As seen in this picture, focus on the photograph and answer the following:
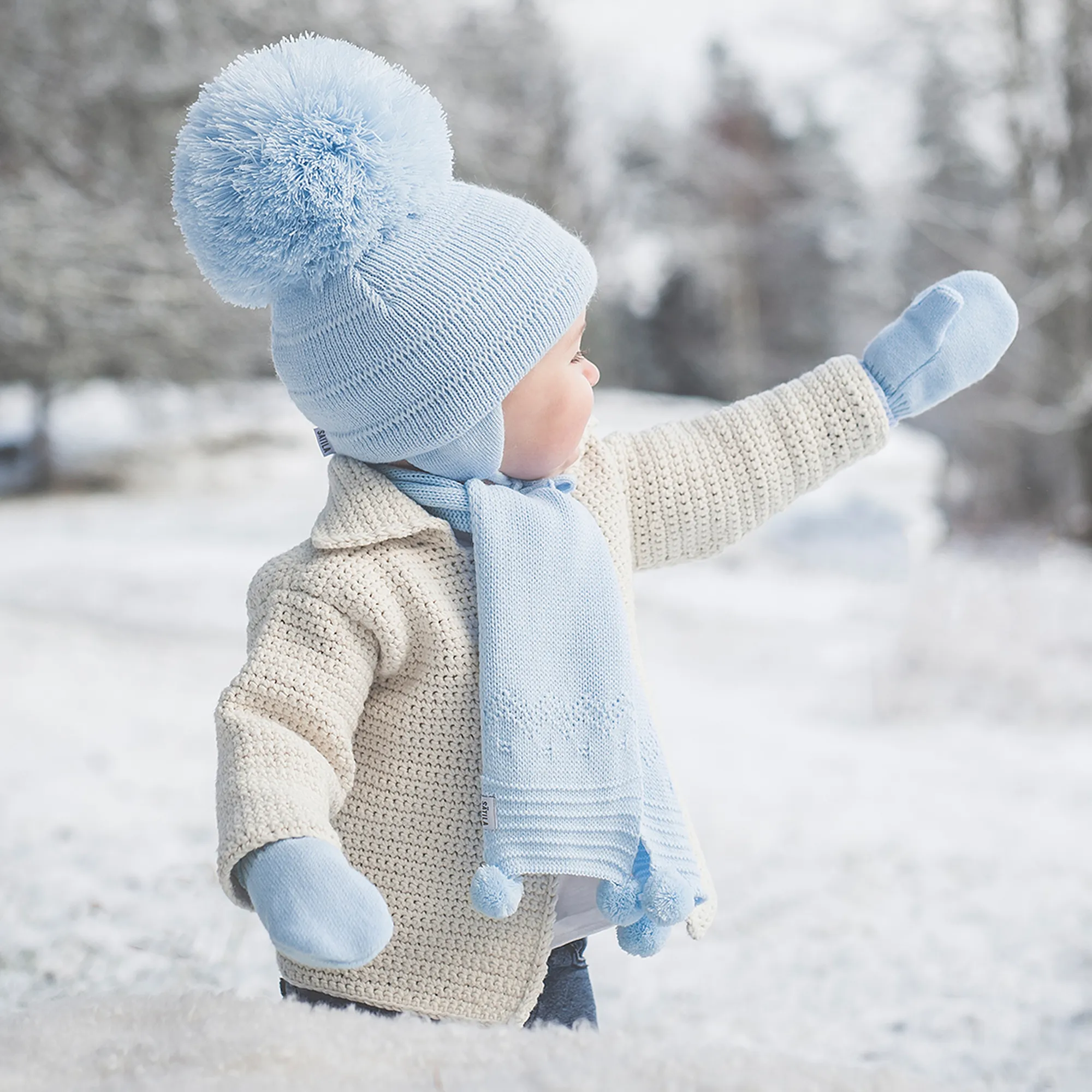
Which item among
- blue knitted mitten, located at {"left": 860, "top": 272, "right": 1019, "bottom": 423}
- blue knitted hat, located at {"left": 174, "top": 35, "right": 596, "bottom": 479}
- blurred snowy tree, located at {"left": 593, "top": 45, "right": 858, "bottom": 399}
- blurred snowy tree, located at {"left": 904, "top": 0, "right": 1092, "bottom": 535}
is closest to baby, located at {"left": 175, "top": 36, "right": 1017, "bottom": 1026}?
blue knitted hat, located at {"left": 174, "top": 35, "right": 596, "bottom": 479}

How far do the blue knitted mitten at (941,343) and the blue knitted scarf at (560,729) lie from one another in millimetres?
497

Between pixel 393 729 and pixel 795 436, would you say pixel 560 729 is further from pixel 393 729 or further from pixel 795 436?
pixel 795 436

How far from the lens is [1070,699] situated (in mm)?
4746

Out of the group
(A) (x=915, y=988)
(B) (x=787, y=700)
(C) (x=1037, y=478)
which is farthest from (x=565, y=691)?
(C) (x=1037, y=478)

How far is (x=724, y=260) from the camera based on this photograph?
1612 centimetres

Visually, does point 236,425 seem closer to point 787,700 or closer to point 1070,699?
point 787,700

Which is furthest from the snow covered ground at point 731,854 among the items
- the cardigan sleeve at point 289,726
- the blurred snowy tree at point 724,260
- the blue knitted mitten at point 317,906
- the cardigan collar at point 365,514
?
the blurred snowy tree at point 724,260

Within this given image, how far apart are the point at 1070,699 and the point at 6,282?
465 centimetres

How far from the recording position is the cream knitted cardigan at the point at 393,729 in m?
1.36

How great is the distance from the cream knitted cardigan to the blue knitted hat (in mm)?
135

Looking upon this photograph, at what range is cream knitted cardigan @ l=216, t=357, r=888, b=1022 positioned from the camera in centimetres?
136

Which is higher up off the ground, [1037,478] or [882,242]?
[882,242]

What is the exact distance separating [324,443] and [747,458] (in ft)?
1.87

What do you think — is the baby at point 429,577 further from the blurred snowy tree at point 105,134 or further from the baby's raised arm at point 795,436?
the blurred snowy tree at point 105,134
